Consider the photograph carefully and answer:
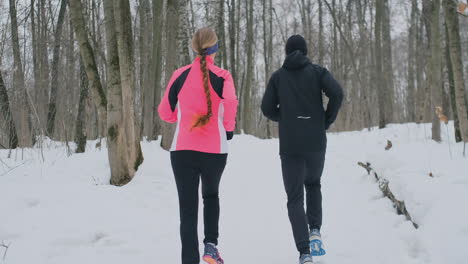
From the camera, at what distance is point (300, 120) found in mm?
3111

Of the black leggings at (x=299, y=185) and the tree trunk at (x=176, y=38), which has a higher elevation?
the tree trunk at (x=176, y=38)

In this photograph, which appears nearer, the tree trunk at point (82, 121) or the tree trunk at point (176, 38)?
the tree trunk at point (176, 38)

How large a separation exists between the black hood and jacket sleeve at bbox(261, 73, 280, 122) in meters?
0.20

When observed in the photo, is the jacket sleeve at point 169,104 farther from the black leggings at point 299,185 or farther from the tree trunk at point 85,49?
the tree trunk at point 85,49

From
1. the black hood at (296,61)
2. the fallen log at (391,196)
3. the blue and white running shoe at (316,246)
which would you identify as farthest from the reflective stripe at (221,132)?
the fallen log at (391,196)

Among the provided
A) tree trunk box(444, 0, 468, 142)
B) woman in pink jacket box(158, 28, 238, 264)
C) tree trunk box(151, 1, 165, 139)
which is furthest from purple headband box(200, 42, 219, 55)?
tree trunk box(151, 1, 165, 139)

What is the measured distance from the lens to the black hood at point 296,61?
3119 millimetres

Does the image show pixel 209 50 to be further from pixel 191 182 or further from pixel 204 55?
pixel 191 182

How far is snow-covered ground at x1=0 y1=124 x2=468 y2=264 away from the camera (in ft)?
10.9

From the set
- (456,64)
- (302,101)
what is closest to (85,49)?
(302,101)

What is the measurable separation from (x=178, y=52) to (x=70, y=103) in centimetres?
427

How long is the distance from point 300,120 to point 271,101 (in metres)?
0.32

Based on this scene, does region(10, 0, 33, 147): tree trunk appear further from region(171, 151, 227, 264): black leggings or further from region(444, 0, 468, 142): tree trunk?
region(444, 0, 468, 142): tree trunk

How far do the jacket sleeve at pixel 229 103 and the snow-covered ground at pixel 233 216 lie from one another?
1312 mm
